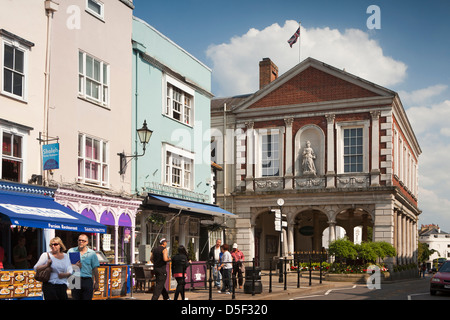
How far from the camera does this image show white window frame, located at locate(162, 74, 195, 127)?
1045 inches

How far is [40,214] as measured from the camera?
16.2 m

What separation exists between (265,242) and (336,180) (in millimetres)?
7844

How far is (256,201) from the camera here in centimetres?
3978

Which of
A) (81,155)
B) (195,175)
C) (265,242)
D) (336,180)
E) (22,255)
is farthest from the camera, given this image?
A: (265,242)

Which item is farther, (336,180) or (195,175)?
(336,180)

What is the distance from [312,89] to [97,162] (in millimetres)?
20376

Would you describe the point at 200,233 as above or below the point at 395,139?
below

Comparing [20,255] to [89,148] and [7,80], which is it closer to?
[7,80]

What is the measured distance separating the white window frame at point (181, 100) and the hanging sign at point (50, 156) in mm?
8229

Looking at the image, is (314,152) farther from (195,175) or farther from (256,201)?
(195,175)

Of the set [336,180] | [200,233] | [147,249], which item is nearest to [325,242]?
[336,180]

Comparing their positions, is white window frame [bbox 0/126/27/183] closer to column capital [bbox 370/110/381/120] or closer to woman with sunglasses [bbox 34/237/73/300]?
woman with sunglasses [bbox 34/237/73/300]

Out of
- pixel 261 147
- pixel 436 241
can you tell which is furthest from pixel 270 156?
pixel 436 241

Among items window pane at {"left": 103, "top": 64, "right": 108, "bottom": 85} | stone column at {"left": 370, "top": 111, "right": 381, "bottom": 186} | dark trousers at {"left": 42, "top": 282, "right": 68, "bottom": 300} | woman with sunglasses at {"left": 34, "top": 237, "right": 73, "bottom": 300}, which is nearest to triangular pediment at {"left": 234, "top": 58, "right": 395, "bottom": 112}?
stone column at {"left": 370, "top": 111, "right": 381, "bottom": 186}
